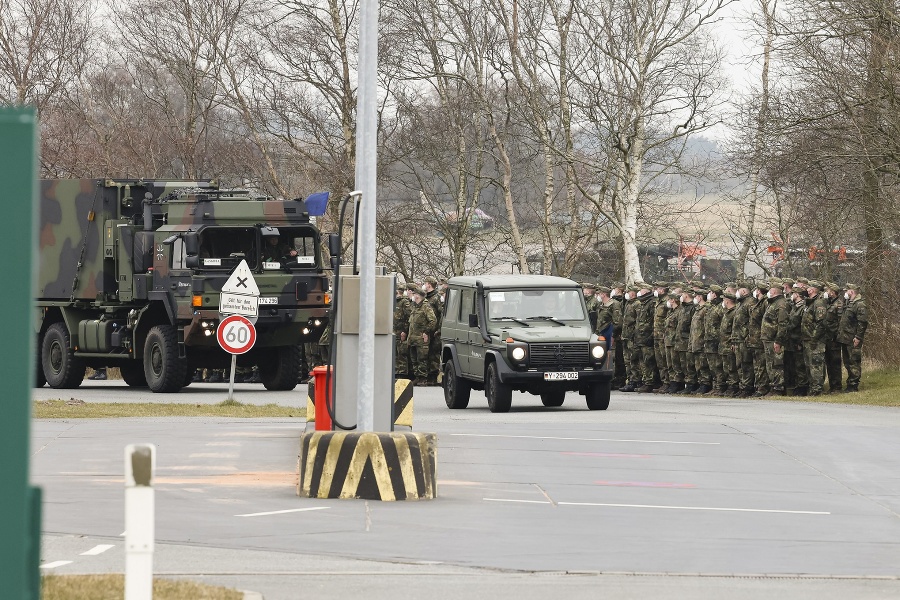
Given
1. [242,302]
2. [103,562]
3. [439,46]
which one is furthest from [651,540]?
[439,46]

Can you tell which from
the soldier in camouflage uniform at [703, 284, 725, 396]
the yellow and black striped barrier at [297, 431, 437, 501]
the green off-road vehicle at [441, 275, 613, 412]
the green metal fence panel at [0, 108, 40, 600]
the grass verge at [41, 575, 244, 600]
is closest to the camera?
the green metal fence panel at [0, 108, 40, 600]

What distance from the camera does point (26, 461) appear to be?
431 centimetres

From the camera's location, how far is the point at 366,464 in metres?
12.8

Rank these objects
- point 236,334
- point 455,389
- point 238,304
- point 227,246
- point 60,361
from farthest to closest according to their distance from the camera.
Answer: point 60,361, point 227,246, point 455,389, point 238,304, point 236,334

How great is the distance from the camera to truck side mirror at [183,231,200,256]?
89.1 feet

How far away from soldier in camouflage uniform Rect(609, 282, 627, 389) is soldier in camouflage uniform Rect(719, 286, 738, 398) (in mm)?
2894

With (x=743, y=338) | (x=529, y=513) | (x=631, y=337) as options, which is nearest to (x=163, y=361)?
(x=631, y=337)

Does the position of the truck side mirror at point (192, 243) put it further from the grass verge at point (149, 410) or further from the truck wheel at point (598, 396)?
the truck wheel at point (598, 396)

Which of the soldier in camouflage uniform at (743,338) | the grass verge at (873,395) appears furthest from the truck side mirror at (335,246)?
the soldier in camouflage uniform at (743,338)

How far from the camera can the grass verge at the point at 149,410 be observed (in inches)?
863

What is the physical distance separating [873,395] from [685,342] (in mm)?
4630

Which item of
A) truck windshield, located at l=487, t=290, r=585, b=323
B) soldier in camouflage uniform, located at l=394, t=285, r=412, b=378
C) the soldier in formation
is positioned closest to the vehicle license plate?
truck windshield, located at l=487, t=290, r=585, b=323

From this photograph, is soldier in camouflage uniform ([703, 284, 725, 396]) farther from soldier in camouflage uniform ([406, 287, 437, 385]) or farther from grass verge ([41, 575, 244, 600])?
grass verge ([41, 575, 244, 600])

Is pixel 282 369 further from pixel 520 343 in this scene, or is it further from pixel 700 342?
pixel 520 343
